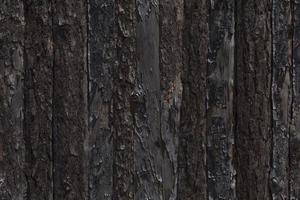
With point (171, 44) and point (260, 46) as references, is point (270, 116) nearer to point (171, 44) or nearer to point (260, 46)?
point (260, 46)

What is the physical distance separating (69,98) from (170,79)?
36 cm

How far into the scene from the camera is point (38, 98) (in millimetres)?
2504

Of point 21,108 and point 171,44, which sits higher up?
point 171,44

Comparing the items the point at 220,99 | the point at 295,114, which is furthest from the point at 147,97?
the point at 295,114

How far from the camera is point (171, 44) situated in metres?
2.53

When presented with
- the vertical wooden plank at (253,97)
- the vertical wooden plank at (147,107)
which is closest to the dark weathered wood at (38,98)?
the vertical wooden plank at (147,107)

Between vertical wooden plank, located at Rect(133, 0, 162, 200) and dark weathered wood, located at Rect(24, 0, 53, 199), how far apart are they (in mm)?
308

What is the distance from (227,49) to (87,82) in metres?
0.51

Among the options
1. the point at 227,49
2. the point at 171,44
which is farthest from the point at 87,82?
the point at 227,49

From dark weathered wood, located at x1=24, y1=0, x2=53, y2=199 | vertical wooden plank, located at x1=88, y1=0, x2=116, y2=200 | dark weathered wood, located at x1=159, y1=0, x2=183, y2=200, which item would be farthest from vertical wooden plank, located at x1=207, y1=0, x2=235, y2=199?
dark weathered wood, located at x1=24, y1=0, x2=53, y2=199

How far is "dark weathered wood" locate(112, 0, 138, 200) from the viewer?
250 centimetres

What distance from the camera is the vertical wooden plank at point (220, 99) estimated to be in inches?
100.0

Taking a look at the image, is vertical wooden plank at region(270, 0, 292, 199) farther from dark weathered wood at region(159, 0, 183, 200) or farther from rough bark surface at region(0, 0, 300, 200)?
dark weathered wood at region(159, 0, 183, 200)

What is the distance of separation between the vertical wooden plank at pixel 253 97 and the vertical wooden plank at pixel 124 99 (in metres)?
0.38
